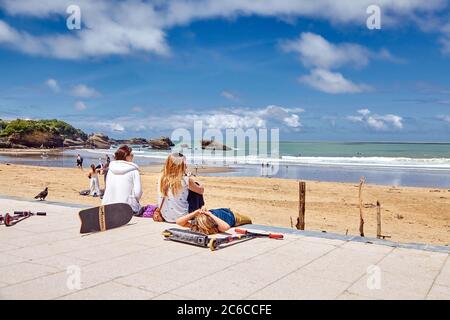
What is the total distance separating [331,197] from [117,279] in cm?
1516

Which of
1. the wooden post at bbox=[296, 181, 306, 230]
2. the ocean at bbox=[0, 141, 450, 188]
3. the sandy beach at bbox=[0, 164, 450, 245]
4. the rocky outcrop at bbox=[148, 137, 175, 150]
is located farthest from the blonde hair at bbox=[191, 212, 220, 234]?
the rocky outcrop at bbox=[148, 137, 175, 150]

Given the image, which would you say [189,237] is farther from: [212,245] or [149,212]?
[149,212]

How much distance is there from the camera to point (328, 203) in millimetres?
16438

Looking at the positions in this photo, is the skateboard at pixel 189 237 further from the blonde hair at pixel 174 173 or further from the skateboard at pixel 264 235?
the blonde hair at pixel 174 173

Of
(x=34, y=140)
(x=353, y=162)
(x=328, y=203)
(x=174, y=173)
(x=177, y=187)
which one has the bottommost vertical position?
(x=328, y=203)

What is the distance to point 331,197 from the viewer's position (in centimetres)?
1831

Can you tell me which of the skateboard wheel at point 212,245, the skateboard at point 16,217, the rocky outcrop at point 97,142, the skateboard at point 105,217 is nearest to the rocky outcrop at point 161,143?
the rocky outcrop at point 97,142

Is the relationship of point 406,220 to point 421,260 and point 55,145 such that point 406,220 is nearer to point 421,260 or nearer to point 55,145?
point 421,260

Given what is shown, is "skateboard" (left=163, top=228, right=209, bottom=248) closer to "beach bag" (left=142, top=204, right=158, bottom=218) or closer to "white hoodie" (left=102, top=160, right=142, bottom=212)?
"white hoodie" (left=102, top=160, right=142, bottom=212)

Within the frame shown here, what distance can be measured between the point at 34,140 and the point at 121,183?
8737 cm

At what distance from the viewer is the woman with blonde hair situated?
6.86 meters

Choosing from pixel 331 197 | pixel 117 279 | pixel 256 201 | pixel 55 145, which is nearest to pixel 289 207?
pixel 256 201

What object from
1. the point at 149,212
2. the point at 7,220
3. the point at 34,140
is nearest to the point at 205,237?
the point at 149,212

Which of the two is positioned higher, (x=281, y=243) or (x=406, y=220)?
(x=281, y=243)
